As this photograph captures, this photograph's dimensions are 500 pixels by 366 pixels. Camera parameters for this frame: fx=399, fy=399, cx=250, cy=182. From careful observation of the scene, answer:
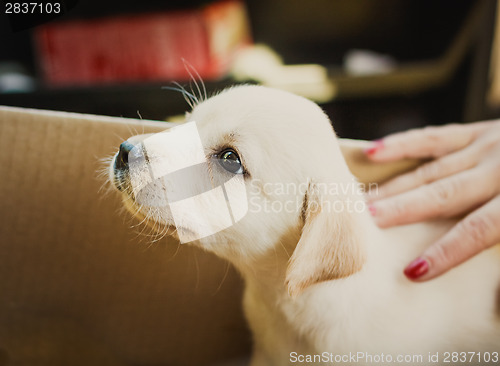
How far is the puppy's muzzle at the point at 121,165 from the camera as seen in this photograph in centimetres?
49

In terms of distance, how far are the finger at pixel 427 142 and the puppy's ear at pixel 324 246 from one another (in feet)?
0.73

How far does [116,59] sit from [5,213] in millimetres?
336

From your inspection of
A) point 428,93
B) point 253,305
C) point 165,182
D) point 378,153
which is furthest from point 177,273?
point 428,93

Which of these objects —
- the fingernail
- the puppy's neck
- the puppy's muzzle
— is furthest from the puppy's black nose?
the fingernail

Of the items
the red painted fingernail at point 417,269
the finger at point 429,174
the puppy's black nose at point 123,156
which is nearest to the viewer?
the puppy's black nose at point 123,156

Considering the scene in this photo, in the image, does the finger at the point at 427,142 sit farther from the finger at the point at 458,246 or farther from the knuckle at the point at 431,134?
the finger at the point at 458,246

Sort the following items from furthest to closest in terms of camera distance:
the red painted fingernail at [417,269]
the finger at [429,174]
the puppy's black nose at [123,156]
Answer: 1. the finger at [429,174]
2. the red painted fingernail at [417,269]
3. the puppy's black nose at [123,156]

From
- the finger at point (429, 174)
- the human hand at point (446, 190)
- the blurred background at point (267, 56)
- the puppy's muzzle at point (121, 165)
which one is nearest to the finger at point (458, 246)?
the human hand at point (446, 190)

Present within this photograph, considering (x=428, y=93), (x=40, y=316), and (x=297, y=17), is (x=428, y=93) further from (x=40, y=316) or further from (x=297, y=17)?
(x=40, y=316)

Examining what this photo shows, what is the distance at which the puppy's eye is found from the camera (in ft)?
1.68

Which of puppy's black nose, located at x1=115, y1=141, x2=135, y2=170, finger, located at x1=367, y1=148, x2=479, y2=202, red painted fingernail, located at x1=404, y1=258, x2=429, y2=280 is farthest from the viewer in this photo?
finger, located at x1=367, y1=148, x2=479, y2=202

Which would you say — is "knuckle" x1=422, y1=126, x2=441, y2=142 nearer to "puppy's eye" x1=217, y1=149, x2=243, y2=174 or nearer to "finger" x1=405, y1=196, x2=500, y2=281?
"finger" x1=405, y1=196, x2=500, y2=281

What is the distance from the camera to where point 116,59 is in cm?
75

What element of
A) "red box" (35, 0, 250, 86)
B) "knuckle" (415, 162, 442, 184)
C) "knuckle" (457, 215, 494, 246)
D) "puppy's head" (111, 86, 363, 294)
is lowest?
"knuckle" (457, 215, 494, 246)
